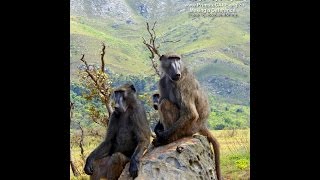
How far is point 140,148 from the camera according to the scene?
6844 mm

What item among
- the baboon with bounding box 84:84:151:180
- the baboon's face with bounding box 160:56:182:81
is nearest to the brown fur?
the baboon with bounding box 84:84:151:180

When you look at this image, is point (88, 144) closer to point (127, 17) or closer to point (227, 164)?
point (227, 164)

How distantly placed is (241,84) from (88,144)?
7700mm

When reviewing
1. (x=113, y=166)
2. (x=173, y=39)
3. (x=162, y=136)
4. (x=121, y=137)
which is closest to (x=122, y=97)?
(x=121, y=137)

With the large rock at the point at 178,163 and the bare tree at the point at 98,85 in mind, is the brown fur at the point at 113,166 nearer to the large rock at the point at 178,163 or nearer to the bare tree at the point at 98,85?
the large rock at the point at 178,163

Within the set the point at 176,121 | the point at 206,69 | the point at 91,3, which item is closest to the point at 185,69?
the point at 176,121

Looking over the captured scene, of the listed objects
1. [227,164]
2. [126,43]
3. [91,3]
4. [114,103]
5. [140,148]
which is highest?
[91,3]

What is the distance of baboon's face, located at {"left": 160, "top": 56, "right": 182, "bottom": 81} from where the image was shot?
7301 mm

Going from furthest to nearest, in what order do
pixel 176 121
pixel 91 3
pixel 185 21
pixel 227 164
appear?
pixel 91 3 < pixel 185 21 < pixel 227 164 < pixel 176 121

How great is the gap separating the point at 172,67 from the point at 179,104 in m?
0.48

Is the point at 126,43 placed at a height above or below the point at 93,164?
above

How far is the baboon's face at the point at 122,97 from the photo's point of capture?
707 cm

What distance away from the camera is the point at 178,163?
21.8 ft

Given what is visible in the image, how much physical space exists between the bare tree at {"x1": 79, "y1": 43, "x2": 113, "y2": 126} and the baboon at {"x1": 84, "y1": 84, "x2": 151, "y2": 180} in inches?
238
